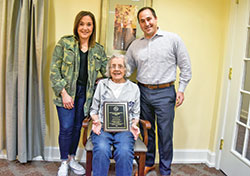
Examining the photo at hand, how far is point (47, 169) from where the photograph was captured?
250 centimetres

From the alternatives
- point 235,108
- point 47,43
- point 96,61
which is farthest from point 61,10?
point 235,108

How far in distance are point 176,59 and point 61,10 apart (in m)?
1.32

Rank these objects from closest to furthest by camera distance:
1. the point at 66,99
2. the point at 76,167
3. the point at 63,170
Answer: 1. the point at 66,99
2. the point at 63,170
3. the point at 76,167

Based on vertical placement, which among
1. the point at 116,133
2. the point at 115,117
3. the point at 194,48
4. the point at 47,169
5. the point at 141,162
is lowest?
the point at 47,169

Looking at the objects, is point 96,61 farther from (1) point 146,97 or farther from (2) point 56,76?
(1) point 146,97

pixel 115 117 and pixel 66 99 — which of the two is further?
pixel 66 99

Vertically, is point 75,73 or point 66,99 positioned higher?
point 75,73

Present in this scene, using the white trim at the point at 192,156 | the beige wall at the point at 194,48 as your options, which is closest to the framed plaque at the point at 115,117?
the beige wall at the point at 194,48

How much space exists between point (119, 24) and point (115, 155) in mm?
1373

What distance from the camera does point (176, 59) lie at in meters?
2.30

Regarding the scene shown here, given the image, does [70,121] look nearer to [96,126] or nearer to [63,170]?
[96,126]

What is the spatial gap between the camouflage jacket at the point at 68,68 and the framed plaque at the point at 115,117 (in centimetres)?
27

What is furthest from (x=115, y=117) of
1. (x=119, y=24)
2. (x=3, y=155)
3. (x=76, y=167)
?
(x=3, y=155)

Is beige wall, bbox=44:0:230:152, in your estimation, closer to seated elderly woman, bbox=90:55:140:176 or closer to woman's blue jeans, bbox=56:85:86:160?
woman's blue jeans, bbox=56:85:86:160
